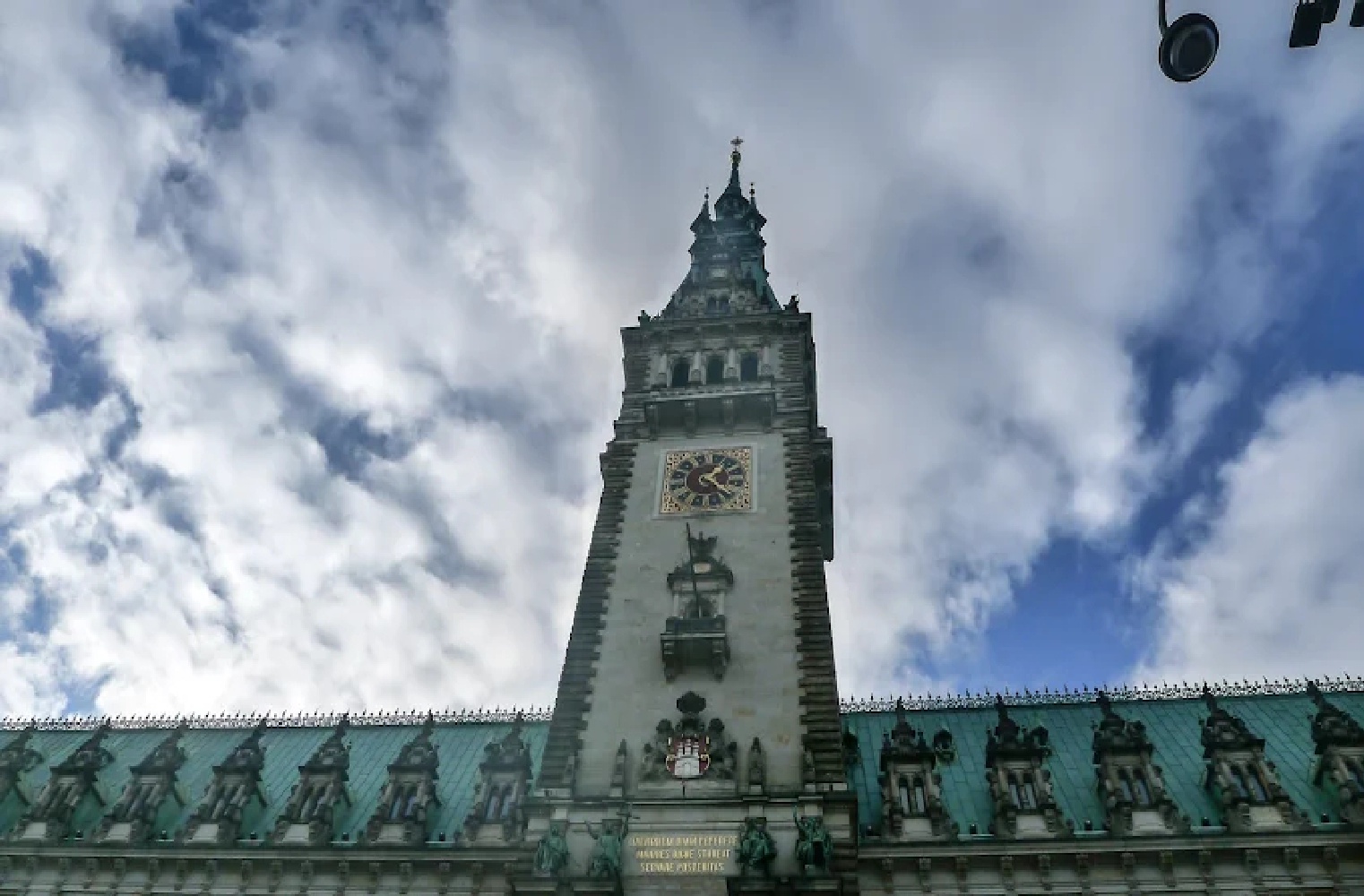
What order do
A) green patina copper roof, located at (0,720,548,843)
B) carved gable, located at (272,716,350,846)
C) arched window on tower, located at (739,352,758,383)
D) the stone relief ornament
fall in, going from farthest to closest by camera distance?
arched window on tower, located at (739,352,758,383) < green patina copper roof, located at (0,720,548,843) < carved gable, located at (272,716,350,846) < the stone relief ornament

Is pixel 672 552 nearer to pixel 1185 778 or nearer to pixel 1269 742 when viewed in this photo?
pixel 1185 778

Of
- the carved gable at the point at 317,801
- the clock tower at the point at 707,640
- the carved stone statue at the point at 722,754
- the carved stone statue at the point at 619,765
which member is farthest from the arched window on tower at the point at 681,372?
the carved gable at the point at 317,801

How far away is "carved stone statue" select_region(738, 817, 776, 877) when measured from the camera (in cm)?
2889

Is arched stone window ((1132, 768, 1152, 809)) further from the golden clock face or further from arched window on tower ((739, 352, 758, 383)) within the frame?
arched window on tower ((739, 352, 758, 383))

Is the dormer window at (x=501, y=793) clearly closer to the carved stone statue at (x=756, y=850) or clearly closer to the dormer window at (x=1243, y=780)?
the carved stone statue at (x=756, y=850)

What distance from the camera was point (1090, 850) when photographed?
1248 inches

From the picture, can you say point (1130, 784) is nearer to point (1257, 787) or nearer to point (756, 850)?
point (1257, 787)

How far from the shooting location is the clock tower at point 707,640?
30234 millimetres

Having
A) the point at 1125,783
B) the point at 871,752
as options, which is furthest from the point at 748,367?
the point at 1125,783

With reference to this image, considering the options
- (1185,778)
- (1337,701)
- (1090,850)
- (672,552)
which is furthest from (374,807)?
(1337,701)

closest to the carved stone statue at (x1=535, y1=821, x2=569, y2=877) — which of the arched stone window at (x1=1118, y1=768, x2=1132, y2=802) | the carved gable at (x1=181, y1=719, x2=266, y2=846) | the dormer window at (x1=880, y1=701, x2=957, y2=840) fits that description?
the dormer window at (x1=880, y1=701, x2=957, y2=840)

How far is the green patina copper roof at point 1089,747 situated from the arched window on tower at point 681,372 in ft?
54.8

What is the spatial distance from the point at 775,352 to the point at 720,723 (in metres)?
20.3

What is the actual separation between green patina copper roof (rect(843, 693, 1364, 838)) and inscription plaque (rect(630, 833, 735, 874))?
293 inches
